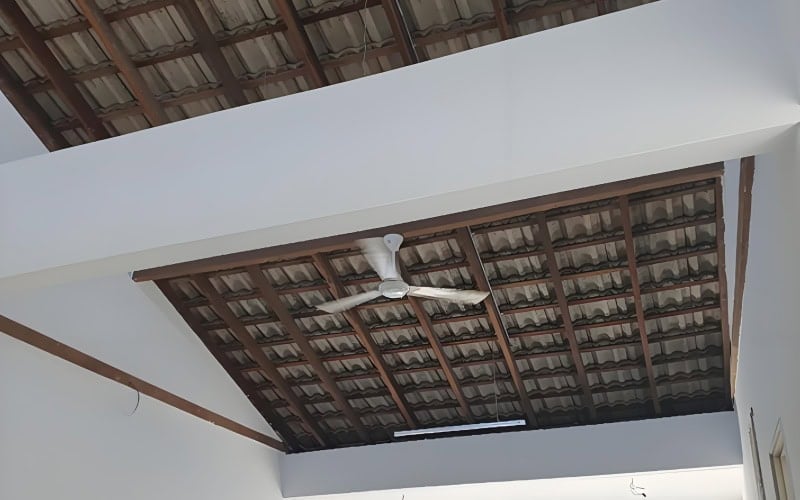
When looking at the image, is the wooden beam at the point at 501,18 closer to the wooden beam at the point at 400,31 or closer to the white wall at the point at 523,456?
the wooden beam at the point at 400,31

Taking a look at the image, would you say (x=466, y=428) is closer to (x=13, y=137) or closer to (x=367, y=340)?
(x=367, y=340)

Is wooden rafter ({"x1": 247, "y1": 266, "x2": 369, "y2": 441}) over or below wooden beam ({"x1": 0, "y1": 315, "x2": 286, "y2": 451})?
over

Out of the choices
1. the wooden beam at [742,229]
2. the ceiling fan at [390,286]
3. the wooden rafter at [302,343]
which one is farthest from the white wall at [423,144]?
the wooden rafter at [302,343]

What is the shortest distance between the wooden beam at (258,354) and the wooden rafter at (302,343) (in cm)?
39

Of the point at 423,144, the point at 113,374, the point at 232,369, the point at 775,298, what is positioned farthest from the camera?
the point at 232,369

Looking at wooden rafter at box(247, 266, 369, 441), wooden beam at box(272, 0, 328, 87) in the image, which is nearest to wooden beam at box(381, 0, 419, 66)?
wooden beam at box(272, 0, 328, 87)

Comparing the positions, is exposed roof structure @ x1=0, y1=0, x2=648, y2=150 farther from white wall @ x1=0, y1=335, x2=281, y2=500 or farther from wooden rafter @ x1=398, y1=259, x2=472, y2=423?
wooden rafter @ x1=398, y1=259, x2=472, y2=423

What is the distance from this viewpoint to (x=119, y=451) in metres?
6.23

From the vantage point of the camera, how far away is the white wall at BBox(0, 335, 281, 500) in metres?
5.19

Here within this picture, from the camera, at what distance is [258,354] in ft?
25.4

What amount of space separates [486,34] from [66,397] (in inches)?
155

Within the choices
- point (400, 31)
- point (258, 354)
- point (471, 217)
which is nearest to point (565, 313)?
point (471, 217)

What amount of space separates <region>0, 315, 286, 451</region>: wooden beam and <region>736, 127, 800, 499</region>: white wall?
15.0ft

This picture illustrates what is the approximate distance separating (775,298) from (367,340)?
4.49 metres
